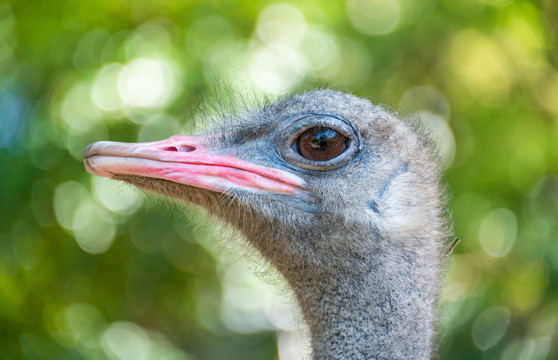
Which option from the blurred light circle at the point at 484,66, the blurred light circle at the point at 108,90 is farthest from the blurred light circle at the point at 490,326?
the blurred light circle at the point at 108,90

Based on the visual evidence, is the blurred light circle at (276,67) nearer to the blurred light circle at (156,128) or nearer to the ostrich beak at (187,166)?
the blurred light circle at (156,128)

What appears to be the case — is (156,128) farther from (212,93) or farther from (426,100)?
(426,100)

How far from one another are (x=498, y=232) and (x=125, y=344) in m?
2.90

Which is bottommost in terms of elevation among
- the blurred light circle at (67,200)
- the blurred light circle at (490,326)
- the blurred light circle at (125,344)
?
the blurred light circle at (125,344)

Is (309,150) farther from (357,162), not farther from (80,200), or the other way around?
(80,200)

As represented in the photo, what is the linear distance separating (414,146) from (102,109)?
293cm

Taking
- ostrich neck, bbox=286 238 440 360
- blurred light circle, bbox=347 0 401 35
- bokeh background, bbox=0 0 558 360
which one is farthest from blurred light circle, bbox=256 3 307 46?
ostrich neck, bbox=286 238 440 360

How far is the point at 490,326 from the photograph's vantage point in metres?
4.77

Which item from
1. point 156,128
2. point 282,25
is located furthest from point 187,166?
point 282,25

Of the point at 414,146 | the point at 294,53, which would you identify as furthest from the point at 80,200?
the point at 414,146

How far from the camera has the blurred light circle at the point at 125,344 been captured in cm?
409

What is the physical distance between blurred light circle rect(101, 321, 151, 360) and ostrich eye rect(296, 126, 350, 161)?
2.34 m

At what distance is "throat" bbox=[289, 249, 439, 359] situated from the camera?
2.12 meters

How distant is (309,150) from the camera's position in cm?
226
